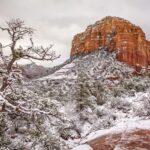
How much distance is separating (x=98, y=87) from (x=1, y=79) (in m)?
46.8

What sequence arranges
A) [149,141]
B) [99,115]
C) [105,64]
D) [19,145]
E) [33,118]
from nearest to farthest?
[149,141] → [33,118] → [19,145] → [99,115] → [105,64]

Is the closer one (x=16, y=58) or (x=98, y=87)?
(x=16, y=58)

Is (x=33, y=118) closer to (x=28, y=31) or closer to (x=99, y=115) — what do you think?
(x=28, y=31)

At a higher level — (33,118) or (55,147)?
(33,118)

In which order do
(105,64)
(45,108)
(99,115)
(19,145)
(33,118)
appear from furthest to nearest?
1. (105,64)
2. (99,115)
3. (19,145)
4. (45,108)
5. (33,118)

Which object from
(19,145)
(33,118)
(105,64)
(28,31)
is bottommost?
(19,145)

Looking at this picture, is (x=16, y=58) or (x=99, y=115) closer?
(x=16, y=58)

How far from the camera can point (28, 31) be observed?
2059cm

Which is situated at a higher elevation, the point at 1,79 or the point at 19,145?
the point at 1,79

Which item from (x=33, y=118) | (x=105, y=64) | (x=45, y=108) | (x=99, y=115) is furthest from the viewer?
(x=105, y=64)

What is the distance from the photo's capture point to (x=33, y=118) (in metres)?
18.5

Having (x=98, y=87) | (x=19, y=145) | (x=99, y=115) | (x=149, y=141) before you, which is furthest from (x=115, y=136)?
(x=98, y=87)

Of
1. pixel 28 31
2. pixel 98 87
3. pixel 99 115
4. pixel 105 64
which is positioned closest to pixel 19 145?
pixel 28 31

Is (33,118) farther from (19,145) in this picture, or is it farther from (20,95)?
(19,145)
